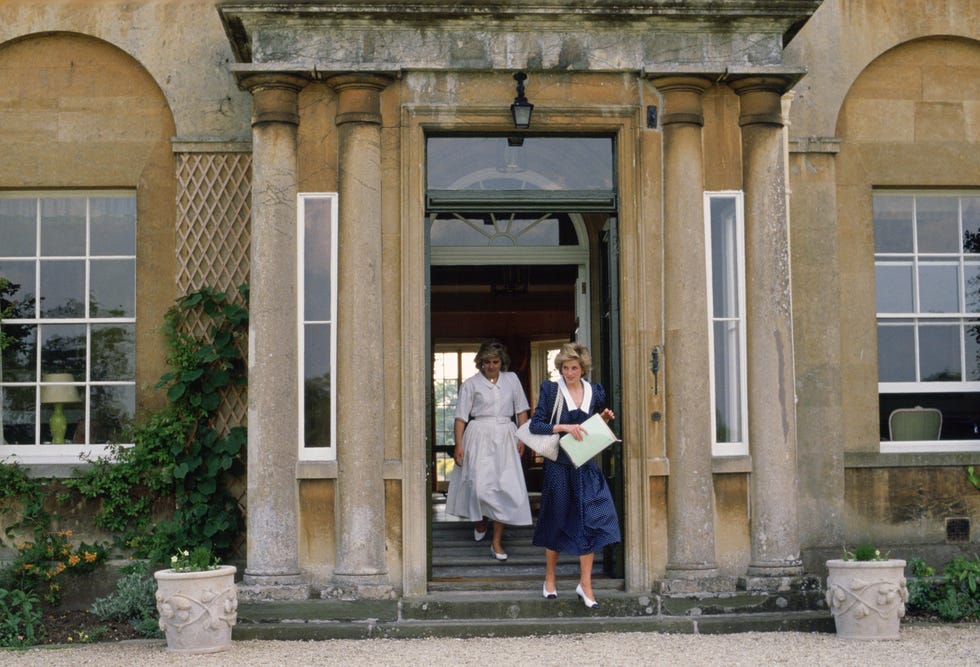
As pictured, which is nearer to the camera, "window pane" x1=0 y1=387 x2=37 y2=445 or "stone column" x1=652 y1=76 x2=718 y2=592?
"stone column" x1=652 y1=76 x2=718 y2=592

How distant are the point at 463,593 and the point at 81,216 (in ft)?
15.0

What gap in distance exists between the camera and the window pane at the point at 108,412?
10.0 metres

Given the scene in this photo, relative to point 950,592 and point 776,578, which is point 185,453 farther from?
point 950,592

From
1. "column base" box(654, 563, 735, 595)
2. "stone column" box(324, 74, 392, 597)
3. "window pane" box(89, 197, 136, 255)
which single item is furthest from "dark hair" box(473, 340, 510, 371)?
"window pane" box(89, 197, 136, 255)

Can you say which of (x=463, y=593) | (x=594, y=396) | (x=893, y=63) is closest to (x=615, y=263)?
(x=594, y=396)

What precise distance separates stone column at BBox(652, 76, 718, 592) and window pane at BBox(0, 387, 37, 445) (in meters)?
5.27

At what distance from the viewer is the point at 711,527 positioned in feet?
28.4

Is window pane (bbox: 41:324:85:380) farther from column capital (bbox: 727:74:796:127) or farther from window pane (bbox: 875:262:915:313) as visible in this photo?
window pane (bbox: 875:262:915:313)

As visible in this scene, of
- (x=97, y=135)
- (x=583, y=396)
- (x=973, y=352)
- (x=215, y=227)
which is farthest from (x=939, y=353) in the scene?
(x=97, y=135)

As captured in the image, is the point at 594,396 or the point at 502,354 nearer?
the point at 594,396

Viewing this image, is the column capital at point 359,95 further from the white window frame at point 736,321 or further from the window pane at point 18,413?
the window pane at point 18,413

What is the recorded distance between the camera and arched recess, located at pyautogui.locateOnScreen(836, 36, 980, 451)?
1014cm

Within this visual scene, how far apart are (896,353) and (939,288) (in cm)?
69

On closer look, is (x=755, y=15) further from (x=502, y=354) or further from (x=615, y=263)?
(x=502, y=354)
